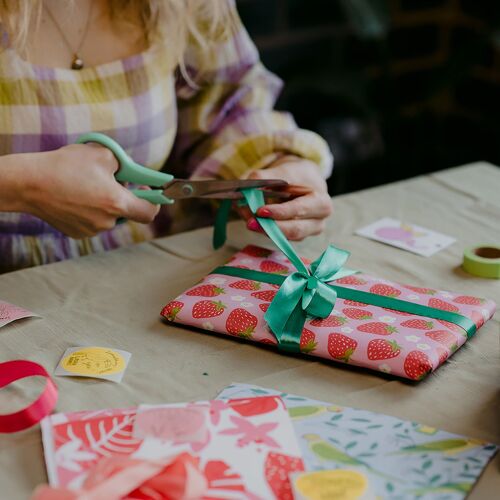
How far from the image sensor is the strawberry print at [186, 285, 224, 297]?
34.7 inches

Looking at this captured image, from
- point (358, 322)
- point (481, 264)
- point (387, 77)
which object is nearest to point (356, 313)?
point (358, 322)

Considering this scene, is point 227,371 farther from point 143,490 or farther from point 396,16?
point 396,16

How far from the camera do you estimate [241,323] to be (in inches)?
32.7

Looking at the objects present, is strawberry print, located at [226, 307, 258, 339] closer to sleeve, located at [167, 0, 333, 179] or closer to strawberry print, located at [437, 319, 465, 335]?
strawberry print, located at [437, 319, 465, 335]

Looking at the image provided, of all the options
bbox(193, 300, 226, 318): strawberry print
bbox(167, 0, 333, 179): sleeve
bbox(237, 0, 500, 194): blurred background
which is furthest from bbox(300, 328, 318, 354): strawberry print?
bbox(237, 0, 500, 194): blurred background

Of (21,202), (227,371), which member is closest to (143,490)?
(227,371)

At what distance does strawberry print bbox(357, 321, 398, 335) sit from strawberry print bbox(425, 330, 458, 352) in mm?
37

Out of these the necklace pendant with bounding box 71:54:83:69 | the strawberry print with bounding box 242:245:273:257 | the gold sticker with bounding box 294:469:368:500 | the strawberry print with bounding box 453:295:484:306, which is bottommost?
the gold sticker with bounding box 294:469:368:500

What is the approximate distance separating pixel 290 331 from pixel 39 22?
0.60 metres

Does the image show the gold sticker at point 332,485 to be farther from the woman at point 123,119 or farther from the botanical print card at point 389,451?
the woman at point 123,119

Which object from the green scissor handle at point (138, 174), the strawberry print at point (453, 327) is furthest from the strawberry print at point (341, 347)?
the green scissor handle at point (138, 174)

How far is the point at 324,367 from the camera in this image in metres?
0.79

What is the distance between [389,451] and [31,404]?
1.04ft

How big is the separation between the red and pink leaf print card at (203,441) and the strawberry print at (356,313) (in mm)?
164
